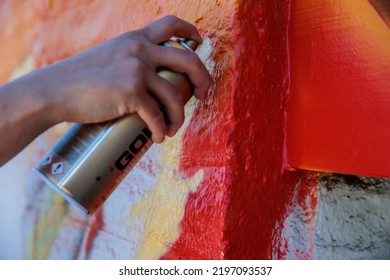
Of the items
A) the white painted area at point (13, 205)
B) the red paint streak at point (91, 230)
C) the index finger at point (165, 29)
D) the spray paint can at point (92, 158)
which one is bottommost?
the white painted area at point (13, 205)

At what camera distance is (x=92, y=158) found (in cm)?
73

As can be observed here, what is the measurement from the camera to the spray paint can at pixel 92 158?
72 cm

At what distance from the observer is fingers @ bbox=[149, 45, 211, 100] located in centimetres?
72

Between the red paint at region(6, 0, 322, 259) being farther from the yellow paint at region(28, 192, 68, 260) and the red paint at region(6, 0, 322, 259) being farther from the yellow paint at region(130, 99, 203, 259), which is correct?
the yellow paint at region(28, 192, 68, 260)

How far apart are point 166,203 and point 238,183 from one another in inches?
8.8

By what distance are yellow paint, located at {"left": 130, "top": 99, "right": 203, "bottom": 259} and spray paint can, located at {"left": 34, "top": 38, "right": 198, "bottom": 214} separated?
10.2 inches

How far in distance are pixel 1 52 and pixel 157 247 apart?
1354 mm

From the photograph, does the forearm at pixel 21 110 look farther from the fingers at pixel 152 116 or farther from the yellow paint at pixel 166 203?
the yellow paint at pixel 166 203

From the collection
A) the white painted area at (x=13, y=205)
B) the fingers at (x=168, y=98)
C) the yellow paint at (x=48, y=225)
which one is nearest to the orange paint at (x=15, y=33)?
the white painted area at (x=13, y=205)

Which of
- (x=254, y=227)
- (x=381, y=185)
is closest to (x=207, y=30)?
(x=254, y=227)

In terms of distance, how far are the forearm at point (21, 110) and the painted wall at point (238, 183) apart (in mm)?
360

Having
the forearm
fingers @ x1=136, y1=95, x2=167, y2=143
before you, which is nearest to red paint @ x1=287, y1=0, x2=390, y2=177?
fingers @ x1=136, y1=95, x2=167, y2=143

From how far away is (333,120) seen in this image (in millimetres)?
885
